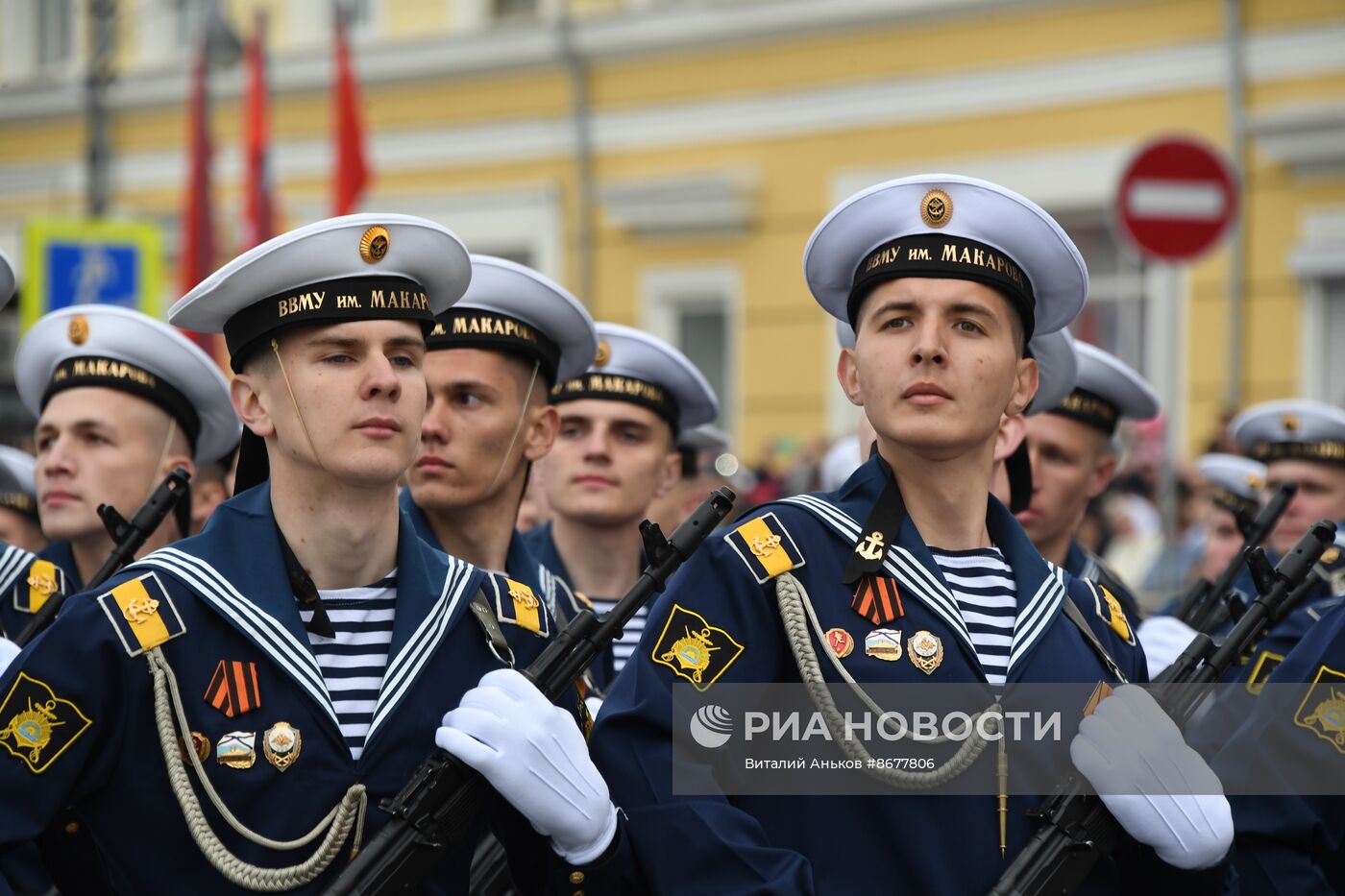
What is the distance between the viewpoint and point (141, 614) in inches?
137

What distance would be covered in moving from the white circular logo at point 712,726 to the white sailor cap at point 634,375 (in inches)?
109

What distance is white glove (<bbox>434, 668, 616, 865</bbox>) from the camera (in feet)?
11.2

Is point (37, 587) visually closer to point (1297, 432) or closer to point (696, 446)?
point (696, 446)

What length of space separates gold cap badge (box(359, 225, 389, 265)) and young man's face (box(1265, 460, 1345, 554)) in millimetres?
4249

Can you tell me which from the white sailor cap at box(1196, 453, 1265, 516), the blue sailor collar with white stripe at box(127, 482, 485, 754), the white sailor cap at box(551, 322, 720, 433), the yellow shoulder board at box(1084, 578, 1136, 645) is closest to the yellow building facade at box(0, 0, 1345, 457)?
the white sailor cap at box(1196, 453, 1265, 516)

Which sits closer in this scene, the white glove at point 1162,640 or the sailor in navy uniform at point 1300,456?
the white glove at point 1162,640

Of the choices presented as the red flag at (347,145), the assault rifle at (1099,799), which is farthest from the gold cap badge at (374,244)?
the red flag at (347,145)

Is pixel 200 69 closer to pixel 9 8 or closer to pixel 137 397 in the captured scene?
pixel 9 8

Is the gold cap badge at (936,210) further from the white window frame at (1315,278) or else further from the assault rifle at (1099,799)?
the white window frame at (1315,278)

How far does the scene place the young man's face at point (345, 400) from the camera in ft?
12.0

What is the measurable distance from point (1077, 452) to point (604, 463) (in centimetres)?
152

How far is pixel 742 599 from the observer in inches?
142

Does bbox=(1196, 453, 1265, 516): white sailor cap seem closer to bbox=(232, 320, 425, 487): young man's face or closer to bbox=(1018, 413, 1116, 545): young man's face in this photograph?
bbox=(1018, 413, 1116, 545): young man's face

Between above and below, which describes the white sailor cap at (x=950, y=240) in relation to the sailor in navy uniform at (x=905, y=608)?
above
